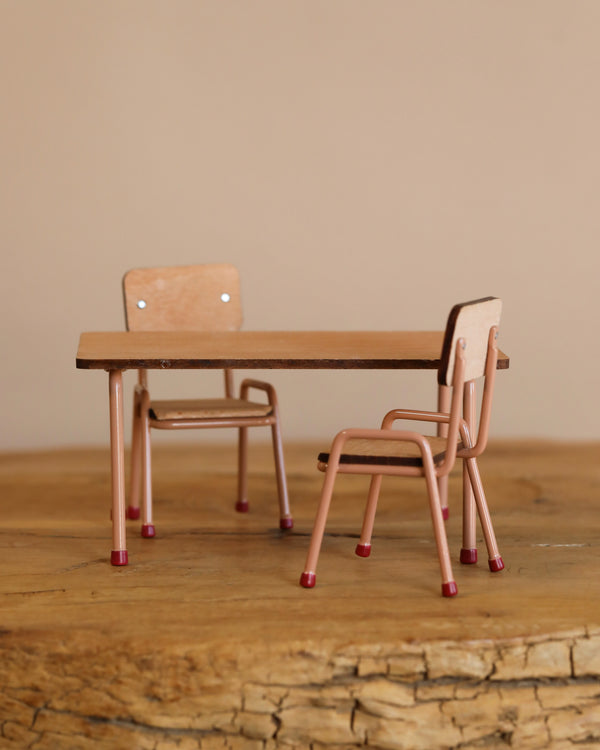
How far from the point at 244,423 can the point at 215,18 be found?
2.31m

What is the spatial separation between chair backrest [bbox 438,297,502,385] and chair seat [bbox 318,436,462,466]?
218 millimetres

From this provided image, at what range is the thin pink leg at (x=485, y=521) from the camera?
118 inches

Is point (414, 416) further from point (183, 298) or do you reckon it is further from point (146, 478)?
point (183, 298)

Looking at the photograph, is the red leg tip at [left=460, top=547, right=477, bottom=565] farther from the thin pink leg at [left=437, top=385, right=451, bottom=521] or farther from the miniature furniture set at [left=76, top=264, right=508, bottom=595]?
the thin pink leg at [left=437, top=385, right=451, bottom=521]

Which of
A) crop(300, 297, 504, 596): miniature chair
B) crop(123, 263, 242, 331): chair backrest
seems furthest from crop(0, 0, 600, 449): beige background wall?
crop(300, 297, 504, 596): miniature chair

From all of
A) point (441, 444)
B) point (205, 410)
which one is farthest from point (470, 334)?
point (205, 410)

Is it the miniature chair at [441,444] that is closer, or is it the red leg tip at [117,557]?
the miniature chair at [441,444]

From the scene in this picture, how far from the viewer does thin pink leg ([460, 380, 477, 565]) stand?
3.10 m

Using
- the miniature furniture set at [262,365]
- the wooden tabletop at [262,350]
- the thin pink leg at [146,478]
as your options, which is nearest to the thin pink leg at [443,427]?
the miniature furniture set at [262,365]

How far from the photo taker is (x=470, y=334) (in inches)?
107

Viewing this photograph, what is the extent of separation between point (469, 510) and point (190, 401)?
1.09 meters

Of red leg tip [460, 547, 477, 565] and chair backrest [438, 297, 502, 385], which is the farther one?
red leg tip [460, 547, 477, 565]

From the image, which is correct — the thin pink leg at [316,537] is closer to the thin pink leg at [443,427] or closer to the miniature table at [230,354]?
the miniature table at [230,354]

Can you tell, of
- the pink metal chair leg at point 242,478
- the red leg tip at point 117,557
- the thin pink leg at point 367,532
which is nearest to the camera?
the red leg tip at point 117,557
